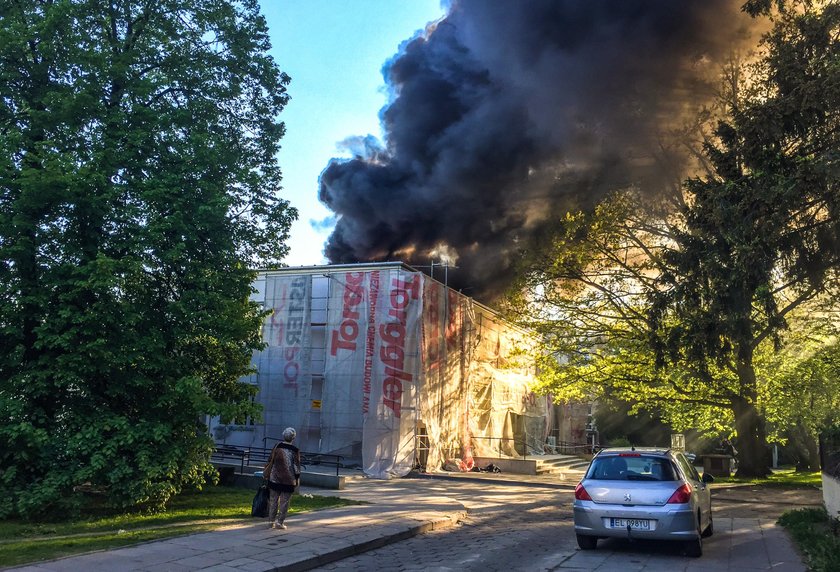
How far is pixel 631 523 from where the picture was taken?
8.29 m

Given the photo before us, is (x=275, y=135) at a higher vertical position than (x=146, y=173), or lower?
higher

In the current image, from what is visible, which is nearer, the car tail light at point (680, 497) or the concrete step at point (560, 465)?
the car tail light at point (680, 497)

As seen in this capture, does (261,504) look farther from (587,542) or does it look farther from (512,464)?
(512,464)

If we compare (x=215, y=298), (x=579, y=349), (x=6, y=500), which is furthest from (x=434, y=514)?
(x=579, y=349)

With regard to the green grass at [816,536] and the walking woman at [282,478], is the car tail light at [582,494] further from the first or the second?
the walking woman at [282,478]

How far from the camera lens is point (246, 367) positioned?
13.7 meters

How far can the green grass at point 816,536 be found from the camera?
281 inches

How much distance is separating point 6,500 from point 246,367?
4.83 meters

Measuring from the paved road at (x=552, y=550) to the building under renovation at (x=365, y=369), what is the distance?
9178 mm

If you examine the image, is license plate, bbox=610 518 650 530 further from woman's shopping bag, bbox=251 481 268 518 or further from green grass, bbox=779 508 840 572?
woman's shopping bag, bbox=251 481 268 518

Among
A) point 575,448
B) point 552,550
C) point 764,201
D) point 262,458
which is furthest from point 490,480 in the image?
point 575,448

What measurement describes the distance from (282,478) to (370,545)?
1690 millimetres

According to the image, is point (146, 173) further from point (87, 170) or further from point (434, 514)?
point (434, 514)

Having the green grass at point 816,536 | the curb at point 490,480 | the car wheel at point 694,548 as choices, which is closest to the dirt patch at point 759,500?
the green grass at point 816,536
